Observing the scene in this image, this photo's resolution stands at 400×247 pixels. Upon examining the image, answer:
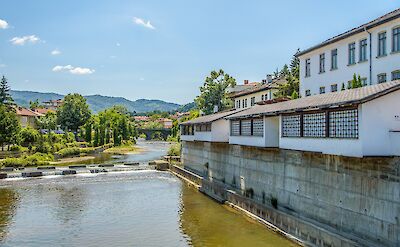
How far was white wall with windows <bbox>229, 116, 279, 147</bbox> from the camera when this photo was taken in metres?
19.1

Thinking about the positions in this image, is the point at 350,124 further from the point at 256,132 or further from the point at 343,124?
the point at 256,132

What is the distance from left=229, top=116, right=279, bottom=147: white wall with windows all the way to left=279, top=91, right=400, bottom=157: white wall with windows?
14.9 ft

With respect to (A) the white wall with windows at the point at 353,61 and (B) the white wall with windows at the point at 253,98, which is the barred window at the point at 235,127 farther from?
(B) the white wall with windows at the point at 253,98

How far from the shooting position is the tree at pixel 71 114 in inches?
3816

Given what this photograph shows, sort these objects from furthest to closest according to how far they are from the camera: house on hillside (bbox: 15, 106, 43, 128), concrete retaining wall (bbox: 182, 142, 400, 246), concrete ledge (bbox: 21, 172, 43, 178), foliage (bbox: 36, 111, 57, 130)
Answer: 1. foliage (bbox: 36, 111, 57, 130)
2. house on hillside (bbox: 15, 106, 43, 128)
3. concrete ledge (bbox: 21, 172, 43, 178)
4. concrete retaining wall (bbox: 182, 142, 400, 246)

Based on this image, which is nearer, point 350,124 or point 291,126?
point 350,124

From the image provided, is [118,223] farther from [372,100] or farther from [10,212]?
[372,100]

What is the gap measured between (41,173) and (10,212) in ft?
51.9

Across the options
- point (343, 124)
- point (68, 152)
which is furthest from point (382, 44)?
point (68, 152)

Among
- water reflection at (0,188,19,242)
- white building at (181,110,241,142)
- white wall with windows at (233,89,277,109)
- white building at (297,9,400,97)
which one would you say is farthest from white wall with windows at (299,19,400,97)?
water reflection at (0,188,19,242)

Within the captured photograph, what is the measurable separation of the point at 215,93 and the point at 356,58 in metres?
40.5

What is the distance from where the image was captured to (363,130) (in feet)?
39.6

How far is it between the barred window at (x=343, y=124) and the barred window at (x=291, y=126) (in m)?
2.39

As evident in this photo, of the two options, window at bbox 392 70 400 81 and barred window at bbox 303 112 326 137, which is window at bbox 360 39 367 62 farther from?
barred window at bbox 303 112 326 137
